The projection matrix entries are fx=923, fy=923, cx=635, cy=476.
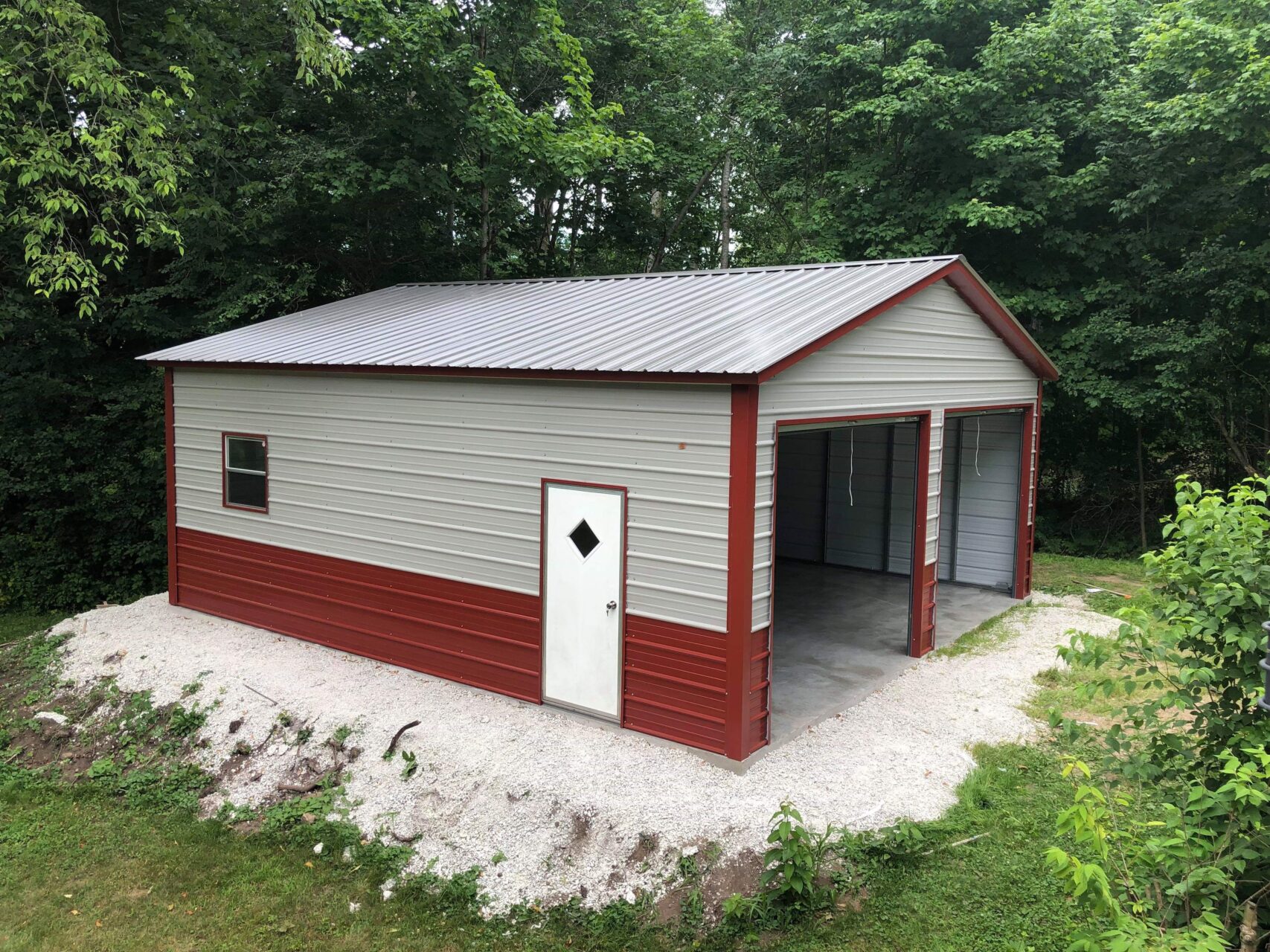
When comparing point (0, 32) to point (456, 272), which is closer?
point (0, 32)

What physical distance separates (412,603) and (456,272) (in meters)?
9.81

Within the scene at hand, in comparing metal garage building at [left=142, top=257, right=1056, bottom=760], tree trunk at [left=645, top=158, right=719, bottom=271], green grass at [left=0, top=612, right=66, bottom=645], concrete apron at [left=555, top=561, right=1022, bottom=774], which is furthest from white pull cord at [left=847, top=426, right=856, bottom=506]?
green grass at [left=0, top=612, right=66, bottom=645]

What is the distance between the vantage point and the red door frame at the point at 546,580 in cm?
671

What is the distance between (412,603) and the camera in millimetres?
8188

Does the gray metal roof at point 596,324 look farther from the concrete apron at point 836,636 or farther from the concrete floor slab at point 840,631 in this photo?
the concrete floor slab at point 840,631

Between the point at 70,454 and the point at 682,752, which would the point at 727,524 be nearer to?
the point at 682,752

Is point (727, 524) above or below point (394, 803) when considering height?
above

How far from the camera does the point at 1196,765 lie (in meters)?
3.27

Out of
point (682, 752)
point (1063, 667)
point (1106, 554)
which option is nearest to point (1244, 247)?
point (1106, 554)

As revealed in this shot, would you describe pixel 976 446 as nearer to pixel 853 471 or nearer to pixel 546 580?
pixel 853 471

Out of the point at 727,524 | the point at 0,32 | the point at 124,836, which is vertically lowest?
the point at 124,836

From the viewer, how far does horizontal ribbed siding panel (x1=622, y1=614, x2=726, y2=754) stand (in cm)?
632

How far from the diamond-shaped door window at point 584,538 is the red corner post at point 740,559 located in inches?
47.1

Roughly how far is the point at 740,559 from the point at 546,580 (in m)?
1.81
